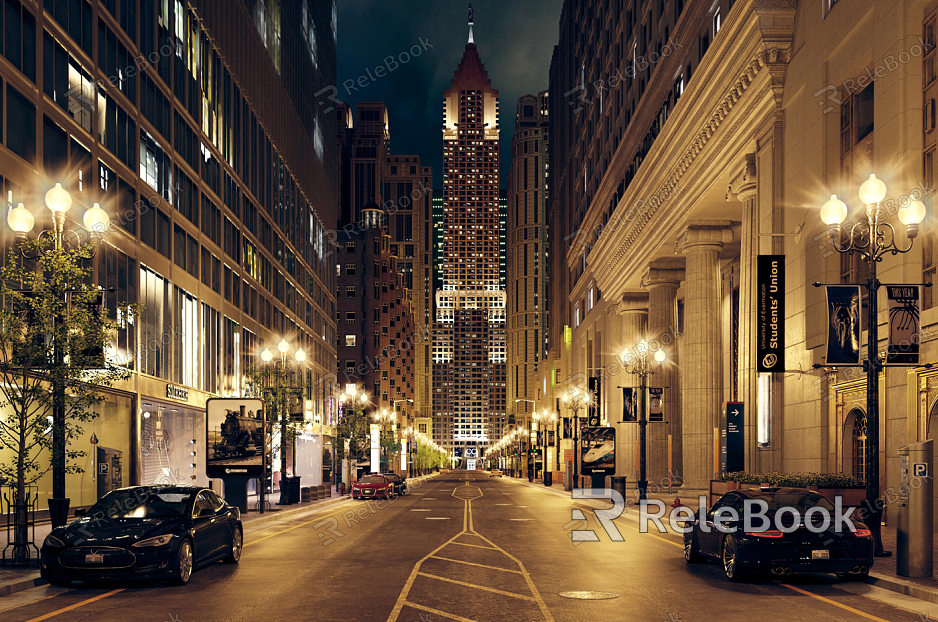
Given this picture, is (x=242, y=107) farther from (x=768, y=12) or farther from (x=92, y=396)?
(x=92, y=396)

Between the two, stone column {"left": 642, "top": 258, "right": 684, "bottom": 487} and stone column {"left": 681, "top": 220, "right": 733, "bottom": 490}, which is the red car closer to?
stone column {"left": 642, "top": 258, "right": 684, "bottom": 487}

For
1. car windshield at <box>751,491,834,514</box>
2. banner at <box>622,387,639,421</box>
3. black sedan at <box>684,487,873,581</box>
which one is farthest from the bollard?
banner at <box>622,387,639,421</box>

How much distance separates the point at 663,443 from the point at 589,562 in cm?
4410

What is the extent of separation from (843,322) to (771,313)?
13.9 meters

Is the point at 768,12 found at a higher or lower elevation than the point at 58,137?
higher

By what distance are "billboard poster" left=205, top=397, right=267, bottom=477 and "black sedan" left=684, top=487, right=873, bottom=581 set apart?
2075 cm

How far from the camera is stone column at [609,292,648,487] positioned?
225 ft

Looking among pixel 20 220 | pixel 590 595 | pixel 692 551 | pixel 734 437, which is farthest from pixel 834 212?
pixel 734 437

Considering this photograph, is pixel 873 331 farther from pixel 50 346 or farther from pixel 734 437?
pixel 734 437

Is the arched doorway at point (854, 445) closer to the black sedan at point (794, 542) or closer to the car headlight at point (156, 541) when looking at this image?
the black sedan at point (794, 542)

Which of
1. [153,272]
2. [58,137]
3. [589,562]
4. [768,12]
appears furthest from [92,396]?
[768,12]

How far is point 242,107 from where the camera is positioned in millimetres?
59656

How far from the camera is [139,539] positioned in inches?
574

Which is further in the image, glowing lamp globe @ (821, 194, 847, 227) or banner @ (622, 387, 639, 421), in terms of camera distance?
banner @ (622, 387, 639, 421)
